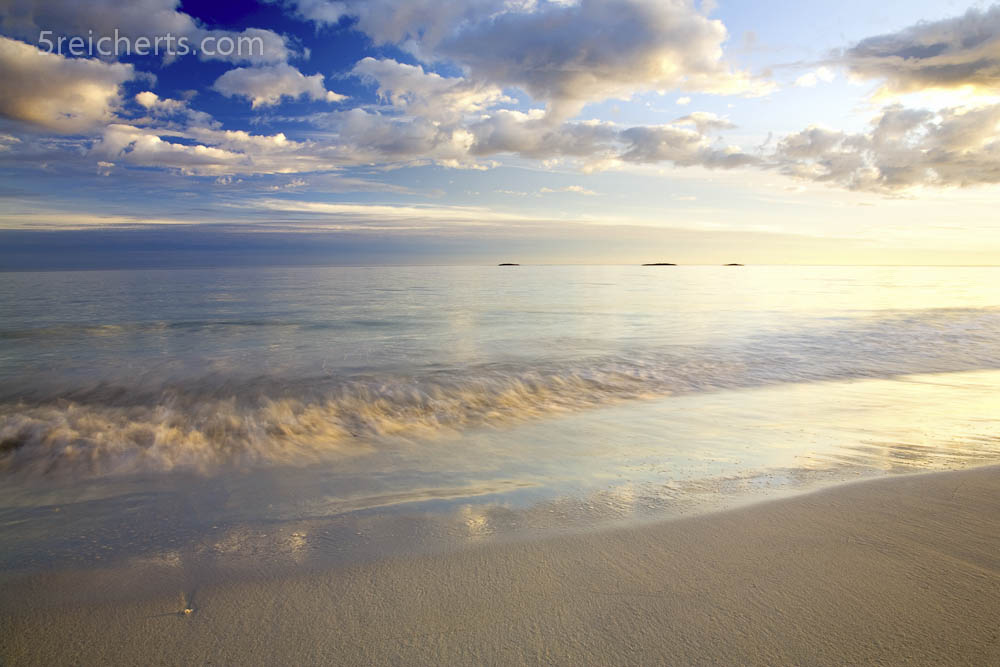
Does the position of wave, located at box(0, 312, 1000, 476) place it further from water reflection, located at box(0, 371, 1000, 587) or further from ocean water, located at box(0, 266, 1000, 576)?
water reflection, located at box(0, 371, 1000, 587)

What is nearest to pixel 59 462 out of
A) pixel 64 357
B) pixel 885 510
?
pixel 885 510

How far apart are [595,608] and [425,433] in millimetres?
4533

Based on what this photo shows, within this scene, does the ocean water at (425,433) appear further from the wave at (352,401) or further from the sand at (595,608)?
the sand at (595,608)

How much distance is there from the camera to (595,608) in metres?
2.63

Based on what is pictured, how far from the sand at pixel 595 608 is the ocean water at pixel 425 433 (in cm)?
40

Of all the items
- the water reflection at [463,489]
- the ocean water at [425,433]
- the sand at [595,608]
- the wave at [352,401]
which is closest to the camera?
the sand at [595,608]

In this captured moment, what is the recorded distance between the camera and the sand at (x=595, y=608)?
2346 millimetres

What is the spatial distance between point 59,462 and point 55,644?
3.99 meters

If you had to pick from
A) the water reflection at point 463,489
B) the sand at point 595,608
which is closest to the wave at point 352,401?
the water reflection at point 463,489

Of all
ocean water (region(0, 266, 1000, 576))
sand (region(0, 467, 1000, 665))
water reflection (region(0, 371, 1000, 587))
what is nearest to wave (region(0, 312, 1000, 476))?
ocean water (region(0, 266, 1000, 576))

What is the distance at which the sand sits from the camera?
235 centimetres

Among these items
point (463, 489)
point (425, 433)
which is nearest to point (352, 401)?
point (425, 433)

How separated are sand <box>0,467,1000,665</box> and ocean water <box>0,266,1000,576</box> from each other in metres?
0.40

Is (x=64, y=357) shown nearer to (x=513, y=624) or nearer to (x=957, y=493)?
(x=513, y=624)
